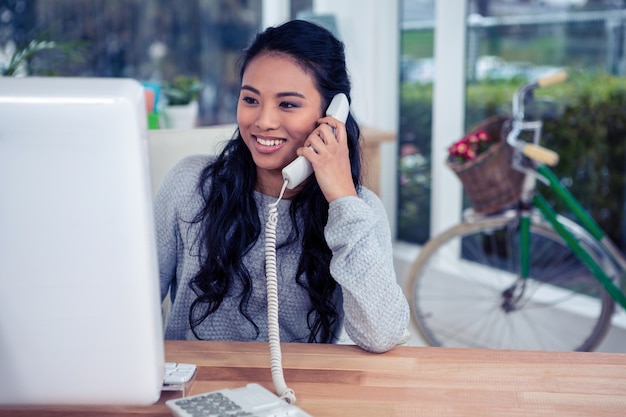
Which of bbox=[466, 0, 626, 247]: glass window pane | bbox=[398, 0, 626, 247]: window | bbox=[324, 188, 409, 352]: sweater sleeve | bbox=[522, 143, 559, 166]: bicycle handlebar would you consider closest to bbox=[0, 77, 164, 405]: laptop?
bbox=[324, 188, 409, 352]: sweater sleeve

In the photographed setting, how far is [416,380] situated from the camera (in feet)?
3.46

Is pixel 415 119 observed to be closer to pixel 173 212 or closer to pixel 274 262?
pixel 173 212

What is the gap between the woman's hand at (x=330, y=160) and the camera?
129cm

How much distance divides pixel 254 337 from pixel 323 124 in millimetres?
412

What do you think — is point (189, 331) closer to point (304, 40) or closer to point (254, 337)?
point (254, 337)

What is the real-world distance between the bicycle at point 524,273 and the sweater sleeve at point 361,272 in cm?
131

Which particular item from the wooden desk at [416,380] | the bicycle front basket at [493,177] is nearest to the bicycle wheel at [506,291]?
the bicycle front basket at [493,177]

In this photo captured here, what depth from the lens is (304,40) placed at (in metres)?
1.48

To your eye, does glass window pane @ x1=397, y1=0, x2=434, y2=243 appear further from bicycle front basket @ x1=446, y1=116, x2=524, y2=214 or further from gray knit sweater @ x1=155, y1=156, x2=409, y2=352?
gray knit sweater @ x1=155, y1=156, x2=409, y2=352

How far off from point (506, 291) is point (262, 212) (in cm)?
147

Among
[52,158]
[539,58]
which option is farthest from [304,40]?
[539,58]

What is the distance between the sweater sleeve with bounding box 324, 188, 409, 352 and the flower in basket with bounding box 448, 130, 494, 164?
1.42 meters

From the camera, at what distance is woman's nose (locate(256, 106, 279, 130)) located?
4.52 ft

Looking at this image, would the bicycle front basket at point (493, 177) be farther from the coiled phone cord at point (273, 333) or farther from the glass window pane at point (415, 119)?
the coiled phone cord at point (273, 333)
